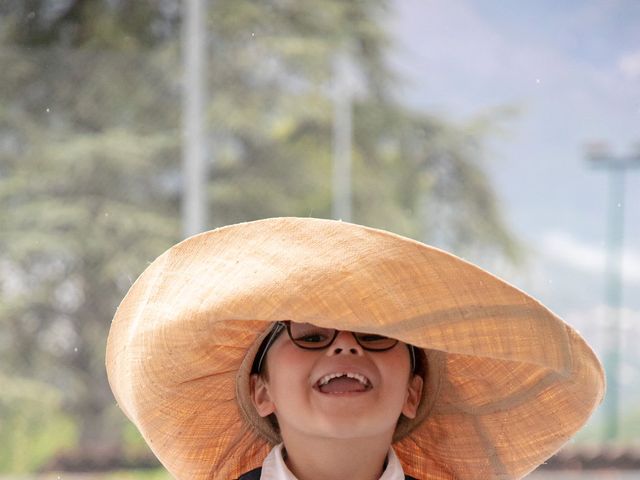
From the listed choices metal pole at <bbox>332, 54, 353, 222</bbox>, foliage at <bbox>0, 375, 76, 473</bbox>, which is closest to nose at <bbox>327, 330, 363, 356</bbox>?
foliage at <bbox>0, 375, 76, 473</bbox>

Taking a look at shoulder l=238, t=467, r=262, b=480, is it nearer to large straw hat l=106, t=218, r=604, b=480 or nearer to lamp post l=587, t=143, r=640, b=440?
large straw hat l=106, t=218, r=604, b=480

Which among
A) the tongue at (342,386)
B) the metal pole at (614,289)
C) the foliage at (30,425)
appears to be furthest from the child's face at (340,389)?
the metal pole at (614,289)

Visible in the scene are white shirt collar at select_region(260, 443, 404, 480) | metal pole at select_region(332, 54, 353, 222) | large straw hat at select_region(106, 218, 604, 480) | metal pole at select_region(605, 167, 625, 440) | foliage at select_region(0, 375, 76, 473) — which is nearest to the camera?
large straw hat at select_region(106, 218, 604, 480)

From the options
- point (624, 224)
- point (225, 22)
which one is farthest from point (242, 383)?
point (624, 224)

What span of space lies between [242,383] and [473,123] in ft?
16.8

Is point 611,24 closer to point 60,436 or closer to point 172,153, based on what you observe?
point 172,153

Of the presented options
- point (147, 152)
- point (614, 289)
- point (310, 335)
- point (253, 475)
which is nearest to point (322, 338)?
point (310, 335)

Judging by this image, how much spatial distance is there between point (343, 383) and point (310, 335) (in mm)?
41

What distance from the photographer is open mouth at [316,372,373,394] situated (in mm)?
726

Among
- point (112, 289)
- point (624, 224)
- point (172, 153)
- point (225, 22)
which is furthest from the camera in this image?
point (624, 224)

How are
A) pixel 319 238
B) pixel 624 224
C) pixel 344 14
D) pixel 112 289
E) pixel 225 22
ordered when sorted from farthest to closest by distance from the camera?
pixel 624 224 → pixel 344 14 → pixel 225 22 → pixel 112 289 → pixel 319 238

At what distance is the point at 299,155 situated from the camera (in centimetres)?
526

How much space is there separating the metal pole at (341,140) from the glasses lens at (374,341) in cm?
459

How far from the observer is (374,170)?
5.69 m
